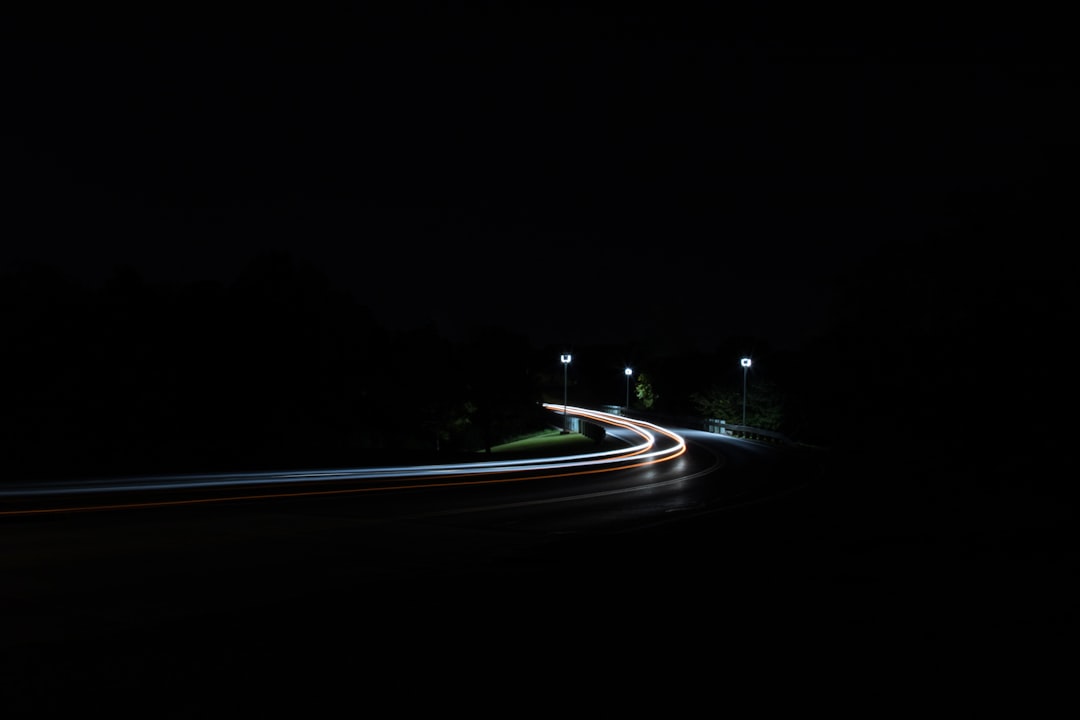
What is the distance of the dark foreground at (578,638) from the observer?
5.60 metres

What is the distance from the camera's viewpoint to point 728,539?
501 inches

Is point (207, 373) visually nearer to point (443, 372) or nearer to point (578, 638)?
point (443, 372)

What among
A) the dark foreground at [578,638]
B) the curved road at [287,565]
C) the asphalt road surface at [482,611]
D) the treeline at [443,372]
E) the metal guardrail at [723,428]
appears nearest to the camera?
the dark foreground at [578,638]

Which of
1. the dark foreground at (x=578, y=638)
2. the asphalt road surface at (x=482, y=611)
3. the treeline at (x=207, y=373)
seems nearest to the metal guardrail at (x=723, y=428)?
the treeline at (x=207, y=373)

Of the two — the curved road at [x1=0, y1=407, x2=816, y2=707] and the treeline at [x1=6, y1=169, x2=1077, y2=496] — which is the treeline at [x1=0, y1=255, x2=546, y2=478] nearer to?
the treeline at [x1=6, y1=169, x2=1077, y2=496]

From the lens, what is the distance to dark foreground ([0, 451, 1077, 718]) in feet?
18.4

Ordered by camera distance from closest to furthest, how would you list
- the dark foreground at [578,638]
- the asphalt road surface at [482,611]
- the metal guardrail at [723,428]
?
the dark foreground at [578,638]
the asphalt road surface at [482,611]
the metal guardrail at [723,428]

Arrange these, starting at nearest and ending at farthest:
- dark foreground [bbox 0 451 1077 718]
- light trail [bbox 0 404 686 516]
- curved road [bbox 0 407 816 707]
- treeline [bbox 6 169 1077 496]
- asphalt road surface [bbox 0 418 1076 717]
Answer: dark foreground [bbox 0 451 1077 718] < asphalt road surface [bbox 0 418 1076 717] < curved road [bbox 0 407 816 707] < light trail [bbox 0 404 686 516] < treeline [bbox 6 169 1077 496]

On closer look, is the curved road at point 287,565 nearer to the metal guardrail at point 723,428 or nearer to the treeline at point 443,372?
the treeline at point 443,372

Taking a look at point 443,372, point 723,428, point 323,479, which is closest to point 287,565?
point 323,479

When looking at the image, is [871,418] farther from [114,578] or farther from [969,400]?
[114,578]

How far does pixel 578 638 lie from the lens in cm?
704

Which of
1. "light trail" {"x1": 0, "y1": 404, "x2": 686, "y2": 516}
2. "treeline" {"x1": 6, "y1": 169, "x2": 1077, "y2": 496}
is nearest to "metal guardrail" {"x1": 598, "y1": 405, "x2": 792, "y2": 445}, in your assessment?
"treeline" {"x1": 6, "y1": 169, "x2": 1077, "y2": 496}

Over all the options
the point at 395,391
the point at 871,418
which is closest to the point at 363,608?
the point at 871,418
